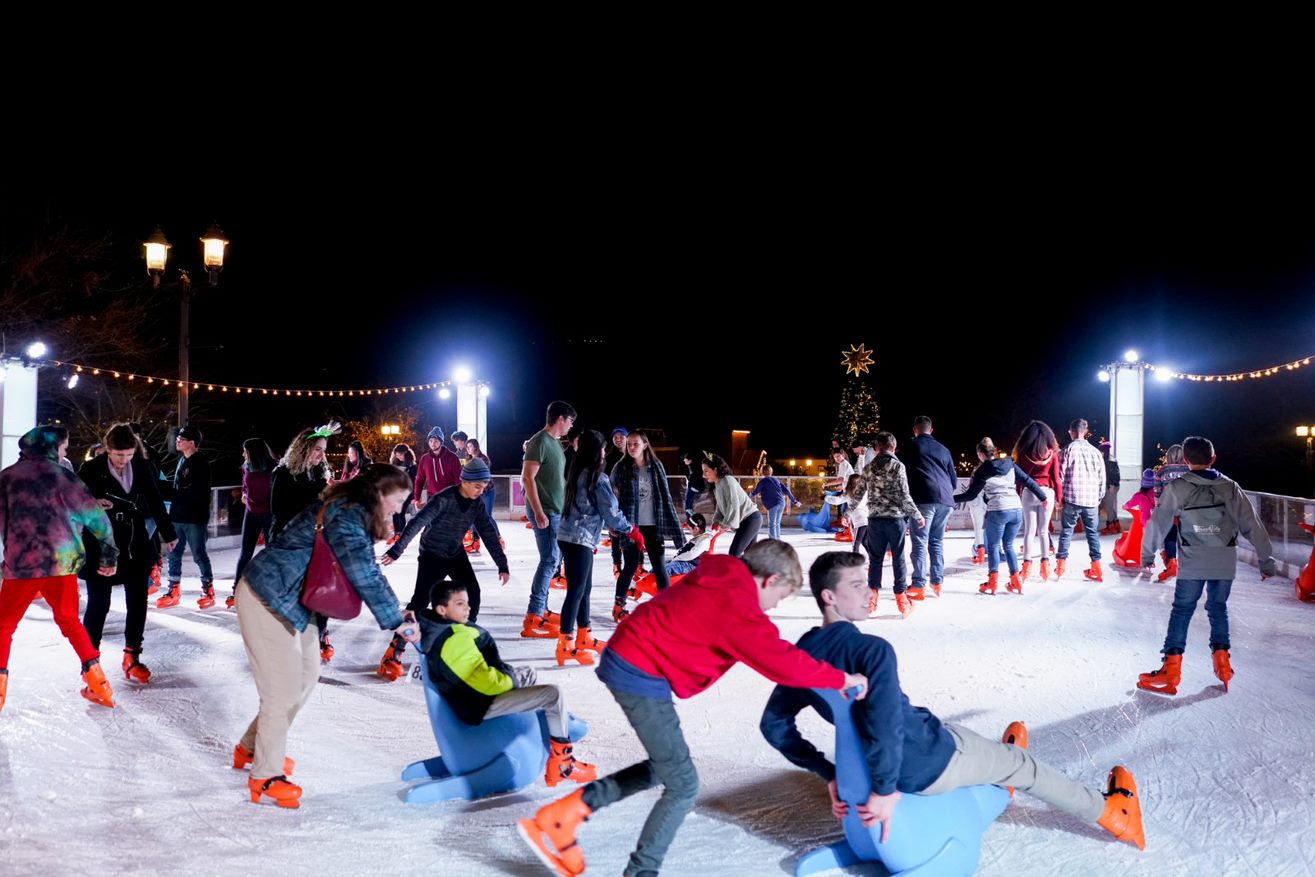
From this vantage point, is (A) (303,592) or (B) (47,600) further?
(B) (47,600)

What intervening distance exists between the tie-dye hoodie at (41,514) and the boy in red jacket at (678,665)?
10.5 feet

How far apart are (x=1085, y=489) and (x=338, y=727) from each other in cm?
802

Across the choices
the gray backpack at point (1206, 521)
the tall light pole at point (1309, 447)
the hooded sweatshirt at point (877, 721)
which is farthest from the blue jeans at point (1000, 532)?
the tall light pole at point (1309, 447)

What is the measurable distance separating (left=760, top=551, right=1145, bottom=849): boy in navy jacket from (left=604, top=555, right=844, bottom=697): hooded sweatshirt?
18cm

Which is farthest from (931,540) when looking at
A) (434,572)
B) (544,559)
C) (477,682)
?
(477,682)

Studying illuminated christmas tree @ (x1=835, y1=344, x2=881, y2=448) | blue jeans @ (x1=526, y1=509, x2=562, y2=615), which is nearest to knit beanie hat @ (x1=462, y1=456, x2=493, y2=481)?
blue jeans @ (x1=526, y1=509, x2=562, y2=615)

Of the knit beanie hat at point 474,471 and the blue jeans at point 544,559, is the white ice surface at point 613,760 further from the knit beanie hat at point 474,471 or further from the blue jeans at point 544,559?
the knit beanie hat at point 474,471

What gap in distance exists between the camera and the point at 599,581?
9898 mm

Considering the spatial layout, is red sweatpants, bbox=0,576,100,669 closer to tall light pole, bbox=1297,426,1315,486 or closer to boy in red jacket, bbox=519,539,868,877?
boy in red jacket, bbox=519,539,868,877

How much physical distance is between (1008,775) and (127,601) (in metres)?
4.88

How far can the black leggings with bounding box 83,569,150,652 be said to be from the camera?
17.4 ft

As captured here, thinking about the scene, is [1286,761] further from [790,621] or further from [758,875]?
[790,621]

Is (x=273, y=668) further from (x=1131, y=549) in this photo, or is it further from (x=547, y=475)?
(x=1131, y=549)

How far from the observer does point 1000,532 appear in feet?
29.3
